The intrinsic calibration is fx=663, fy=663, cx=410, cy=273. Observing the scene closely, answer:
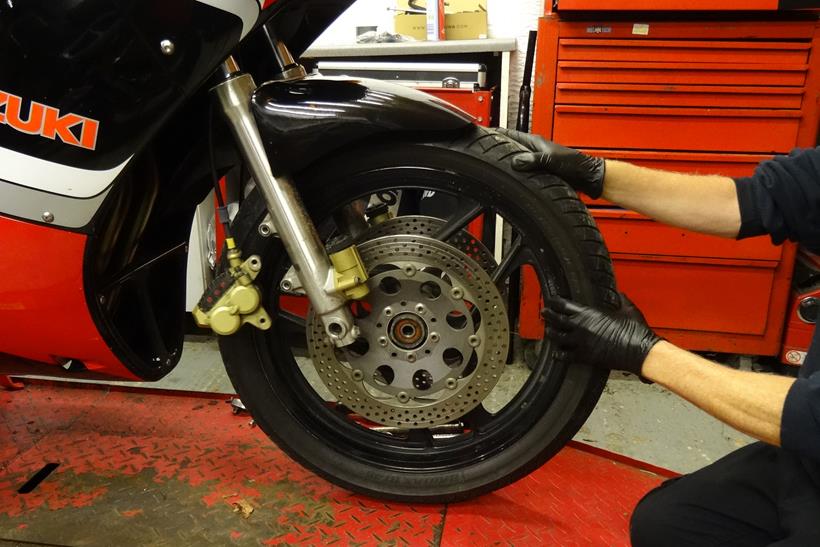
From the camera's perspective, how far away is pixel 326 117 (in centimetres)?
92

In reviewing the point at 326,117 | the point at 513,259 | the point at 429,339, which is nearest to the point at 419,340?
the point at 429,339

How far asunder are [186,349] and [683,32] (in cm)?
182

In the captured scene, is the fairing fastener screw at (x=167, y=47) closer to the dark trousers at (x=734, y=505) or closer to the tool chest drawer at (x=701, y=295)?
the dark trousers at (x=734, y=505)

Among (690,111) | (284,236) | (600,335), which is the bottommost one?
(600,335)

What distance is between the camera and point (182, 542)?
104 centimetres

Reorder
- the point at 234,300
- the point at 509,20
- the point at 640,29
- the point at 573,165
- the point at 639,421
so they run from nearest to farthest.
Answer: the point at 234,300 → the point at 573,165 → the point at 640,29 → the point at 639,421 → the point at 509,20

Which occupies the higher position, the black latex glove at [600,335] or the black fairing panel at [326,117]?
the black fairing panel at [326,117]

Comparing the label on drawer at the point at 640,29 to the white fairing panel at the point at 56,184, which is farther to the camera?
the label on drawer at the point at 640,29

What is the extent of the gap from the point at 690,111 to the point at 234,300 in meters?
1.36

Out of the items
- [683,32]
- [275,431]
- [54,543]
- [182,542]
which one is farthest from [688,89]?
[54,543]

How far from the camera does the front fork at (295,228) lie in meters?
0.94

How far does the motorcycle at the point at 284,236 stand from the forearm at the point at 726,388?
116mm

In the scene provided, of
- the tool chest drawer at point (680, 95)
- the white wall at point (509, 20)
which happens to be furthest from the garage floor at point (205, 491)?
the white wall at point (509, 20)

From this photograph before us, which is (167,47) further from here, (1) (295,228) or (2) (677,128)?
(2) (677,128)
